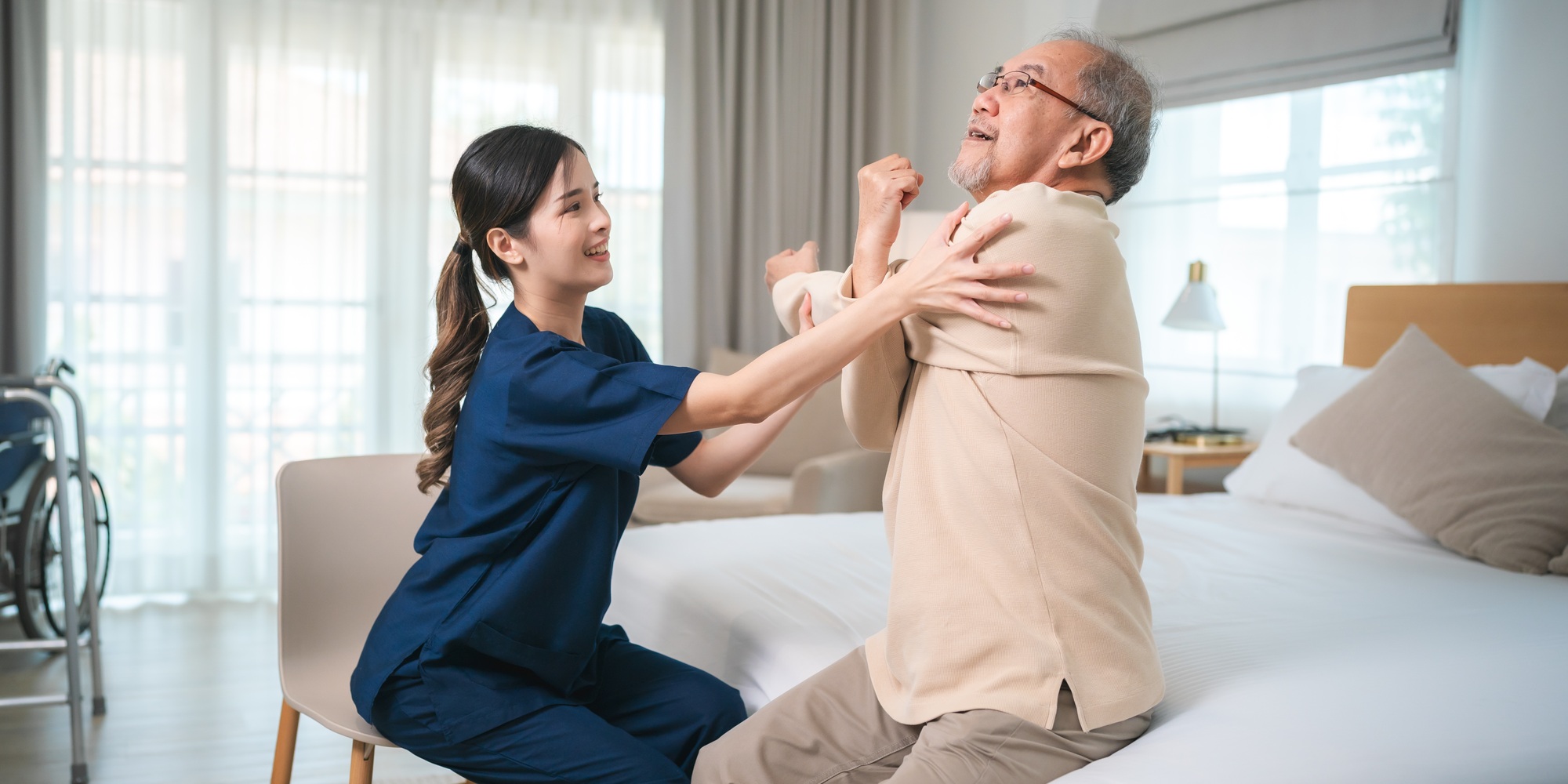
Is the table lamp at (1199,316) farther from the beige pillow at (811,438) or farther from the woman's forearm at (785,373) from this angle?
the woman's forearm at (785,373)

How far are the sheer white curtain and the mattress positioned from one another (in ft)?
7.65

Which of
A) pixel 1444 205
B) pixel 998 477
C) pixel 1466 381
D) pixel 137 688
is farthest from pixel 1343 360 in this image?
pixel 137 688

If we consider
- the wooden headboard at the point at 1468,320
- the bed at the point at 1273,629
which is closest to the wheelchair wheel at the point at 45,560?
the bed at the point at 1273,629

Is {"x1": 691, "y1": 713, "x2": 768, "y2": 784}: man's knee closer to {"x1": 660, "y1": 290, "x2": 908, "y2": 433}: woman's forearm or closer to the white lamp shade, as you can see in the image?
{"x1": 660, "y1": 290, "x2": 908, "y2": 433}: woman's forearm

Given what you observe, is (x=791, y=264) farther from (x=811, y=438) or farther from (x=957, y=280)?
(x=811, y=438)

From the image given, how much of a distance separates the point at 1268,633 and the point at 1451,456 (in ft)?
3.28

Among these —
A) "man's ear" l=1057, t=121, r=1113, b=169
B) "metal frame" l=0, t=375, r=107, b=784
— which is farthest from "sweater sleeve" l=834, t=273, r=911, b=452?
"metal frame" l=0, t=375, r=107, b=784

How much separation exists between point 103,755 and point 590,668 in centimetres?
163

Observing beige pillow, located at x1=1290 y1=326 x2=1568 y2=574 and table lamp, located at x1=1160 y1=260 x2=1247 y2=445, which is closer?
beige pillow, located at x1=1290 y1=326 x2=1568 y2=574

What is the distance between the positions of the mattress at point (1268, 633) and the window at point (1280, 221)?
1.24m

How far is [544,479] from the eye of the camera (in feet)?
4.53

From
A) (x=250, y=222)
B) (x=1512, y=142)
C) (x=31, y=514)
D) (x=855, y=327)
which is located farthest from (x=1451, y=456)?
(x=250, y=222)

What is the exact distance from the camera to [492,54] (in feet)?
14.2

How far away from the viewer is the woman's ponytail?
4.92ft
